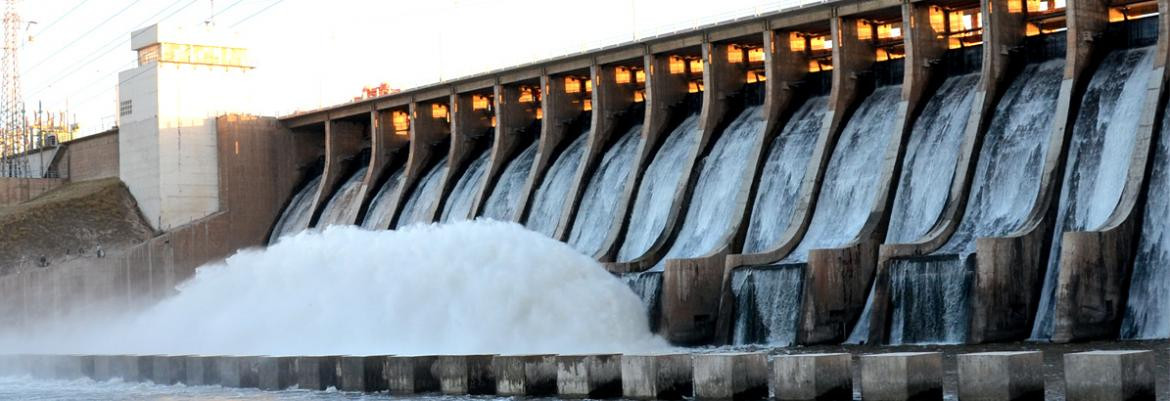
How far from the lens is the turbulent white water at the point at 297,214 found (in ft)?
210

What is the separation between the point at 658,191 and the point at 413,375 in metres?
21.7

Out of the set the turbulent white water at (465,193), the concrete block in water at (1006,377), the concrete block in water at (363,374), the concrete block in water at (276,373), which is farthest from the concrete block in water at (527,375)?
the turbulent white water at (465,193)

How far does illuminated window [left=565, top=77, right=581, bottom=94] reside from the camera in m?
56.1

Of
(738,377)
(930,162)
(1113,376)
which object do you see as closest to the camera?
(1113,376)

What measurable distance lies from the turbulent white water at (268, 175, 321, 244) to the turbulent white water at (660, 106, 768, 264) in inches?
862

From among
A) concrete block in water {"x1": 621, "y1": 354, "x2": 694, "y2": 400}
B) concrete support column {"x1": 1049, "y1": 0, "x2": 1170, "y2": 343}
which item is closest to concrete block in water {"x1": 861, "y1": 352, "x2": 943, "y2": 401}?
concrete block in water {"x1": 621, "y1": 354, "x2": 694, "y2": 400}

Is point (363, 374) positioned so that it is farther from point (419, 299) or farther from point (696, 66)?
point (696, 66)

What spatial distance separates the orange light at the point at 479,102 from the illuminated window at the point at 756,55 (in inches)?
548

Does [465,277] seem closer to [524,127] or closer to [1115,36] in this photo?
[1115,36]

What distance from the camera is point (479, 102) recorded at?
A: 200 ft

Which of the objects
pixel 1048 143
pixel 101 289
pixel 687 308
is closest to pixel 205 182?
pixel 101 289

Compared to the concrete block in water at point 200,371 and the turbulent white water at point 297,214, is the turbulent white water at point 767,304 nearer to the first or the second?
the concrete block in water at point 200,371

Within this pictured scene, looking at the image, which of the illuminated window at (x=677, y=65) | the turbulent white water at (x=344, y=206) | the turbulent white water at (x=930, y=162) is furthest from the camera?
the turbulent white water at (x=344, y=206)

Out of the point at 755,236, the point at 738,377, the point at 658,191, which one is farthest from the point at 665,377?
the point at 658,191
